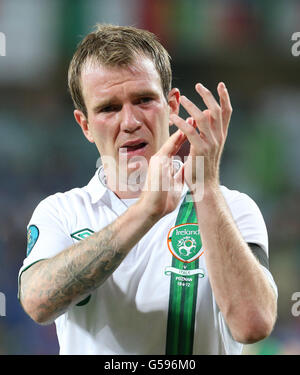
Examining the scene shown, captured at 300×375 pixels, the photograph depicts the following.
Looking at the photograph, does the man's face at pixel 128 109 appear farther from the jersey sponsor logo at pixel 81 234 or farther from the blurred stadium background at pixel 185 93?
the blurred stadium background at pixel 185 93

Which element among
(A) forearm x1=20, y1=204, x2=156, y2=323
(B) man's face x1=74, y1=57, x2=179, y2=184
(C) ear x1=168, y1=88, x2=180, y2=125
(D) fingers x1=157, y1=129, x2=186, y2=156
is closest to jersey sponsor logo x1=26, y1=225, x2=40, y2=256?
(A) forearm x1=20, y1=204, x2=156, y2=323

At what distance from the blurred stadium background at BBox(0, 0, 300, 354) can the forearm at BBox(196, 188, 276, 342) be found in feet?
6.25

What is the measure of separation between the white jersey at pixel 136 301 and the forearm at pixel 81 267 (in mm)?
96

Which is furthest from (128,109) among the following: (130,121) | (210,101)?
(210,101)

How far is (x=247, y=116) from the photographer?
3301 mm

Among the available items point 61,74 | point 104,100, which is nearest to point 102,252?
point 104,100

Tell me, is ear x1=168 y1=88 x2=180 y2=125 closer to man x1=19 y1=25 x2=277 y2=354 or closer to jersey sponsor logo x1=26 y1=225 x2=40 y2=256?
man x1=19 y1=25 x2=277 y2=354

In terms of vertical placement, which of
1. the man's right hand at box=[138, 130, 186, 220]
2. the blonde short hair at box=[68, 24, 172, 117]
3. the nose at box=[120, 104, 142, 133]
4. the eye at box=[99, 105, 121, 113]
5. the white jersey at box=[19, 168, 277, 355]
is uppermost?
the blonde short hair at box=[68, 24, 172, 117]

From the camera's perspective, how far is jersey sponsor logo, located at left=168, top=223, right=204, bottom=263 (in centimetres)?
129

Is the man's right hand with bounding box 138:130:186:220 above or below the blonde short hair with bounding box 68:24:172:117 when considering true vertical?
below

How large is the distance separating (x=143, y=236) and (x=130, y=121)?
34cm

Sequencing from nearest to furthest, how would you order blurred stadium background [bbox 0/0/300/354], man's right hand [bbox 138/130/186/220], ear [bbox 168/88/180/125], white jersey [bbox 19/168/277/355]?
man's right hand [bbox 138/130/186/220]
white jersey [bbox 19/168/277/355]
ear [bbox 168/88/180/125]
blurred stadium background [bbox 0/0/300/354]

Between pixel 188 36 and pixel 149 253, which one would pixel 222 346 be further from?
pixel 188 36
